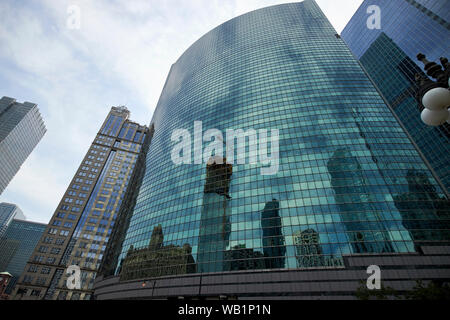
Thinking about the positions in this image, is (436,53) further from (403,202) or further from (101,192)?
(101,192)

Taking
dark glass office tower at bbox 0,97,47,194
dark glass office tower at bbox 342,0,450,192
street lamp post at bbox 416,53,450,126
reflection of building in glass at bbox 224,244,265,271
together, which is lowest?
street lamp post at bbox 416,53,450,126

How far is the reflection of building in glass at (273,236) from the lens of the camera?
119ft

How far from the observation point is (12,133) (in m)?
172

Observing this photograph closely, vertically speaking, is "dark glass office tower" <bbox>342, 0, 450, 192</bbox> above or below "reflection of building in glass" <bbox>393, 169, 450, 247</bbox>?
above

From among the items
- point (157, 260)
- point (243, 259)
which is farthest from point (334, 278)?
point (157, 260)

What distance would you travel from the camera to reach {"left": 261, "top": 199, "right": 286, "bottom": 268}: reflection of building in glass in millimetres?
36366

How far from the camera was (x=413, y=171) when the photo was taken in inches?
1601

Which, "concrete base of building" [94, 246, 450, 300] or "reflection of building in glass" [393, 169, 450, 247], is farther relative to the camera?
"reflection of building in glass" [393, 169, 450, 247]

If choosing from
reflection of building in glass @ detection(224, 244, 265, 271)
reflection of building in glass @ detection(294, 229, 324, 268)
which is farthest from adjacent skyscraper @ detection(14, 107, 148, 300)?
reflection of building in glass @ detection(294, 229, 324, 268)

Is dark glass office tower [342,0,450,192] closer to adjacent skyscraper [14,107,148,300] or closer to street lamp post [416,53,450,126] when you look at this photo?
street lamp post [416,53,450,126]

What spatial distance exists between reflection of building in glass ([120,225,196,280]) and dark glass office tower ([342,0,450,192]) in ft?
206

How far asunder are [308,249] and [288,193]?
10.2 m

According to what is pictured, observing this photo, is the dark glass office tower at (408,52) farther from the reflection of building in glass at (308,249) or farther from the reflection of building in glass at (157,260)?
the reflection of building in glass at (157,260)

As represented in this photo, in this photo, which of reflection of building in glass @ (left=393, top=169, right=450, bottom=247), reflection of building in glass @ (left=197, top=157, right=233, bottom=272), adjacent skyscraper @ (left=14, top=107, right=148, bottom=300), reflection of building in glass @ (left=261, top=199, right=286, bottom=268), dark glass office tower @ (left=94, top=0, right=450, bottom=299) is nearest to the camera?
reflection of building in glass @ (left=393, top=169, right=450, bottom=247)
